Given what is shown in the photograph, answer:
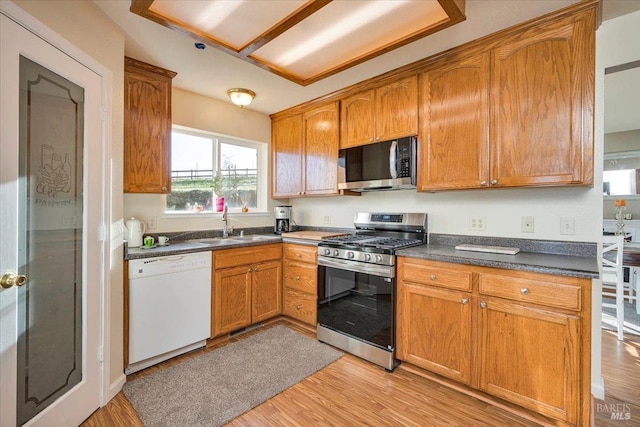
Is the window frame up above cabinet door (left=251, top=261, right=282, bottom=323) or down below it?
above

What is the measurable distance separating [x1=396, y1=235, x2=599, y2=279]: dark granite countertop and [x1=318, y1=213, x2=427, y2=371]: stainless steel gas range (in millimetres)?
260

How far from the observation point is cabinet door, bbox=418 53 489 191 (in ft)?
6.98

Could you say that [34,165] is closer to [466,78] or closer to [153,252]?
[153,252]

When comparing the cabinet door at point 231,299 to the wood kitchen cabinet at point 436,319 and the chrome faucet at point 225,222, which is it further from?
the wood kitchen cabinet at point 436,319

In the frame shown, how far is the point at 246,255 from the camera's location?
2.87 meters

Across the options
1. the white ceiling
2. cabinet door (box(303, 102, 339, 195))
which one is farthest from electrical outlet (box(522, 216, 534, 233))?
cabinet door (box(303, 102, 339, 195))

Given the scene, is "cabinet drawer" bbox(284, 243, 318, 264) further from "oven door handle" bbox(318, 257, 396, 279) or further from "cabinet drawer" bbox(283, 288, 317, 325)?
"cabinet drawer" bbox(283, 288, 317, 325)

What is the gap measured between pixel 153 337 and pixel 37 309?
3.03 ft

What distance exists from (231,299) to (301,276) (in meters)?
0.73

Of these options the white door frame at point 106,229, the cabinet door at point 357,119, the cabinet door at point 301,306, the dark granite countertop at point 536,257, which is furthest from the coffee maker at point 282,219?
the white door frame at point 106,229

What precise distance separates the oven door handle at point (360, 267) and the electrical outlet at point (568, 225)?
3.99ft

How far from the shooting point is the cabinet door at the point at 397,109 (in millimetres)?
2486

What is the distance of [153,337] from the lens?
225 cm

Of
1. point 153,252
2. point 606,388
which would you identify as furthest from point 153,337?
point 606,388
